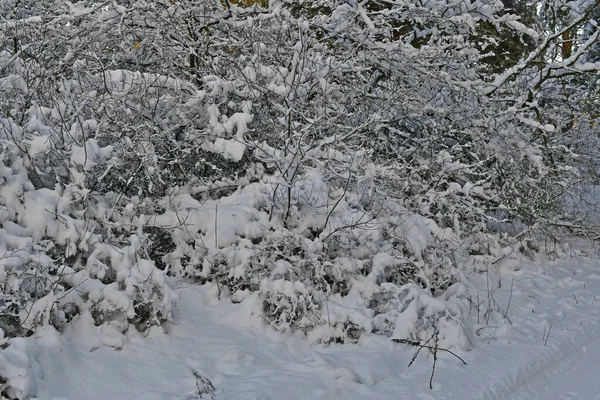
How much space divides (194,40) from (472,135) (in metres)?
4.13

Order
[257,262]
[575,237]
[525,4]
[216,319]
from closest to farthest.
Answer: [216,319] < [257,262] < [575,237] < [525,4]

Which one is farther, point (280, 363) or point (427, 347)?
point (427, 347)

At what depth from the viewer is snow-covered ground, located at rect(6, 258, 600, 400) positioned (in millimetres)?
3682

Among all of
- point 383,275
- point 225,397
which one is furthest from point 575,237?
point 225,397

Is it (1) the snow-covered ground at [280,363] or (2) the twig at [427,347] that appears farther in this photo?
(2) the twig at [427,347]

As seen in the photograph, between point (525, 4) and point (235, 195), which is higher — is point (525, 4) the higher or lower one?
the higher one

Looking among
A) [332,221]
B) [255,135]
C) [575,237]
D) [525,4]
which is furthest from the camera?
[525,4]

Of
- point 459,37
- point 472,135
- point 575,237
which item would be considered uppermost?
point 459,37

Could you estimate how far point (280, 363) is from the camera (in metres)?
4.30

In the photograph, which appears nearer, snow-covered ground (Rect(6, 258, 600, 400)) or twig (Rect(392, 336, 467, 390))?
snow-covered ground (Rect(6, 258, 600, 400))

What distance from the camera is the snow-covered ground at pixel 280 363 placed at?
3682 millimetres

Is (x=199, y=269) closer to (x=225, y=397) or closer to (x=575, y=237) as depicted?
(x=225, y=397)

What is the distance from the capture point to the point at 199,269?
566cm

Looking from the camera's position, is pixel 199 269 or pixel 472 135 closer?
pixel 199 269
